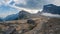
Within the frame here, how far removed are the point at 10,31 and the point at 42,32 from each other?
5.07 meters

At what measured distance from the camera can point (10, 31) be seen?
24.2 meters

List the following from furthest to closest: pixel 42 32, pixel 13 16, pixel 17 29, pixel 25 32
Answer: pixel 13 16 → pixel 17 29 → pixel 25 32 → pixel 42 32

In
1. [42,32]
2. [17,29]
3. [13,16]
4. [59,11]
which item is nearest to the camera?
[42,32]

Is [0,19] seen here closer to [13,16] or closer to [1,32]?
[13,16]

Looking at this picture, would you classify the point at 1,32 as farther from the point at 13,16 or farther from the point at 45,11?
the point at 45,11

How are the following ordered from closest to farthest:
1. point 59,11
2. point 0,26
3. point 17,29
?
point 17,29, point 0,26, point 59,11

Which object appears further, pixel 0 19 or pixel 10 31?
pixel 0 19

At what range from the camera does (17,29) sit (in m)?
25.7

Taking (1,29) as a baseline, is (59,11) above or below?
above

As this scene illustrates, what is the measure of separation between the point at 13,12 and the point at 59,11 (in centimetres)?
883

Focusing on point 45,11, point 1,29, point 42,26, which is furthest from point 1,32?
point 45,11

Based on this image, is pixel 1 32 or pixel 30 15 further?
pixel 30 15

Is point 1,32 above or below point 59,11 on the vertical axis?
below

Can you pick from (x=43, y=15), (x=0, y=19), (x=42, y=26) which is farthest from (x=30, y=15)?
(x=42, y=26)
